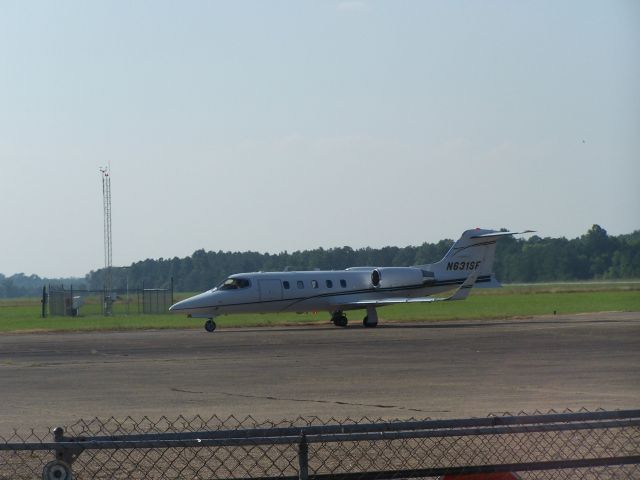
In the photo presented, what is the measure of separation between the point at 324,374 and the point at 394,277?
24.0m

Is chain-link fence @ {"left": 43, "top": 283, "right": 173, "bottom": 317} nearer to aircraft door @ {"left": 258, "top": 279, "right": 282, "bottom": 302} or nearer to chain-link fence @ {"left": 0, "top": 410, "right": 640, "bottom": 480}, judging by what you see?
aircraft door @ {"left": 258, "top": 279, "right": 282, "bottom": 302}

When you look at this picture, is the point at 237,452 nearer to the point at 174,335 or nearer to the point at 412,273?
the point at 174,335

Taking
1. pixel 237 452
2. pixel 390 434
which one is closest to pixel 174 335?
pixel 237 452

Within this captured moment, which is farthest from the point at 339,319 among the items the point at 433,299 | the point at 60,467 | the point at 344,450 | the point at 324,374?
the point at 60,467

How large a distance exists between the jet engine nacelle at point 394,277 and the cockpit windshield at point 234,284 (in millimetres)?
5537

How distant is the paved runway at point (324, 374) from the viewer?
48.5ft

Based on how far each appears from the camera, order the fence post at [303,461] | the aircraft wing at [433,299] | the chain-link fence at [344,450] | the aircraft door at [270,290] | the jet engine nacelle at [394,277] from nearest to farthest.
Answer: the fence post at [303,461], the chain-link fence at [344,450], the aircraft wing at [433,299], the aircraft door at [270,290], the jet engine nacelle at [394,277]

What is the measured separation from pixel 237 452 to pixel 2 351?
19.8 metres

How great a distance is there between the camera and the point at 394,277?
1725 inches

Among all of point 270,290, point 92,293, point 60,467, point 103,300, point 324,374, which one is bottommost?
point 324,374

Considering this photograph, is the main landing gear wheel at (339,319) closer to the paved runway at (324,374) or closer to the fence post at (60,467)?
the paved runway at (324,374)

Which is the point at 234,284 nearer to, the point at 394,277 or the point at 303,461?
the point at 394,277

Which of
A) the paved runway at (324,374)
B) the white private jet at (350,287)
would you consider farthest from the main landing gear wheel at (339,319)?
the paved runway at (324,374)

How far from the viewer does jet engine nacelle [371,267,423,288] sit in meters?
43.6
